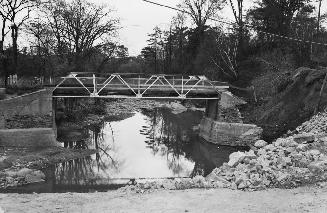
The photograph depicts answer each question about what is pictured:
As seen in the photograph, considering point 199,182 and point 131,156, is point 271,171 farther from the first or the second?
point 131,156

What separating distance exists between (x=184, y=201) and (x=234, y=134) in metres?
16.0

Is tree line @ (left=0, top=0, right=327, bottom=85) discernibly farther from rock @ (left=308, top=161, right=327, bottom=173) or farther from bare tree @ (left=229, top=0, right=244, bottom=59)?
rock @ (left=308, top=161, right=327, bottom=173)

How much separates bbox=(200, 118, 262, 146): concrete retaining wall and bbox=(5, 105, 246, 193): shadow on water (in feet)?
2.17

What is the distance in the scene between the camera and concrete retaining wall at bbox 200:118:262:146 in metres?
24.8

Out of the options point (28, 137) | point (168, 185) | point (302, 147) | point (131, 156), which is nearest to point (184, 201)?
point (168, 185)

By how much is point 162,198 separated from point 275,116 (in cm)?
1646

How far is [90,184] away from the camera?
16.8 m

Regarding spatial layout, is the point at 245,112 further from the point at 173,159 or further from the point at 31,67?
the point at 31,67

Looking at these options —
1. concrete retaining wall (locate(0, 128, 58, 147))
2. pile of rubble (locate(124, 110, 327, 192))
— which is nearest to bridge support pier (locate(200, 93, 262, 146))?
concrete retaining wall (locate(0, 128, 58, 147))

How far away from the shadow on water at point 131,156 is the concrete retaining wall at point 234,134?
0.66 m

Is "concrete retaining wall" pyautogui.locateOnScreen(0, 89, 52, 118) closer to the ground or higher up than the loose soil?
higher up

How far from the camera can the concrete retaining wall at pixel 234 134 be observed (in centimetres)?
2477

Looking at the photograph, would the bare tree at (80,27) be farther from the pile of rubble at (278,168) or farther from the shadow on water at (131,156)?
the pile of rubble at (278,168)

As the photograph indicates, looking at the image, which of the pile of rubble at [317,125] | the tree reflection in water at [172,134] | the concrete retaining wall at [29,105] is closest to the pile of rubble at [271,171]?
the pile of rubble at [317,125]
